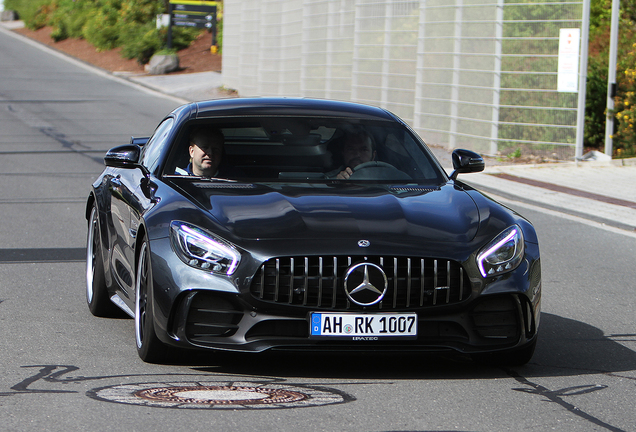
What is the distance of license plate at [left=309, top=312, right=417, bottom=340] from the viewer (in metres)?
4.92

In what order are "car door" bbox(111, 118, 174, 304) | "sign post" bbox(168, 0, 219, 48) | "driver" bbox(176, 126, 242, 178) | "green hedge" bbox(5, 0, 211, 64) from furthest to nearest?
"green hedge" bbox(5, 0, 211, 64) → "sign post" bbox(168, 0, 219, 48) → "driver" bbox(176, 126, 242, 178) → "car door" bbox(111, 118, 174, 304)

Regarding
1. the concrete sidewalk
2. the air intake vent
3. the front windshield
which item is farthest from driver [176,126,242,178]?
the concrete sidewalk

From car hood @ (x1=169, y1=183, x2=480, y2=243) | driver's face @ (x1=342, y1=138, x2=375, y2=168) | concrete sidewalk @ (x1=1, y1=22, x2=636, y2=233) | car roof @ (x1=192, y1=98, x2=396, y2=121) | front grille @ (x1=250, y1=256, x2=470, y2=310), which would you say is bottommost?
concrete sidewalk @ (x1=1, y1=22, x2=636, y2=233)

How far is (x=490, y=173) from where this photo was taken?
16.7m

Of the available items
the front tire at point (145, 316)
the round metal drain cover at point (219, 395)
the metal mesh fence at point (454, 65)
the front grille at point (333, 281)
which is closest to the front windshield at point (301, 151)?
the front tire at point (145, 316)

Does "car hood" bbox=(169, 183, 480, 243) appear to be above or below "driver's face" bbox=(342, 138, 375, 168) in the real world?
below

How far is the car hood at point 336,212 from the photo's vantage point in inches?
199

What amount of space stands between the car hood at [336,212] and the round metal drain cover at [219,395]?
71 cm

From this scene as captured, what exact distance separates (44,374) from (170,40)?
38726 millimetres

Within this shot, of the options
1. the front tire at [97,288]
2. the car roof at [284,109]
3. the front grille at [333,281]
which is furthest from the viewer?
the front tire at [97,288]

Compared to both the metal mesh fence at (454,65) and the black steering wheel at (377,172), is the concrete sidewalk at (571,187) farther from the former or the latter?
the black steering wheel at (377,172)

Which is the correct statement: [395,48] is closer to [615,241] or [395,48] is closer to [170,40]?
[615,241]

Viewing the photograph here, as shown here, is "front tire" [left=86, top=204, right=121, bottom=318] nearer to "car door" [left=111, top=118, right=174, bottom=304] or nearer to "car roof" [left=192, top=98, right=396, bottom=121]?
"car door" [left=111, top=118, right=174, bottom=304]

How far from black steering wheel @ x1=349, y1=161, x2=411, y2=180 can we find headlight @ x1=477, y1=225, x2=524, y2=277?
1104 mm
